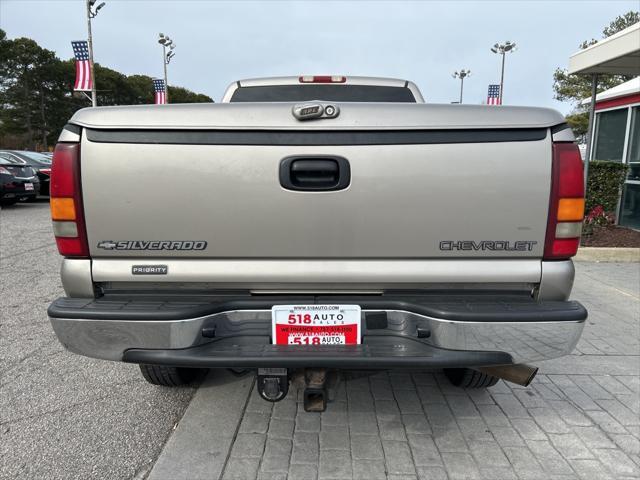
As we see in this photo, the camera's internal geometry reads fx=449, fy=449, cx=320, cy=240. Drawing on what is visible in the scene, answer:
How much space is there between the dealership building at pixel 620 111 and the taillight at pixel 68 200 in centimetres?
731

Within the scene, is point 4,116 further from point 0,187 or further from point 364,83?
point 364,83

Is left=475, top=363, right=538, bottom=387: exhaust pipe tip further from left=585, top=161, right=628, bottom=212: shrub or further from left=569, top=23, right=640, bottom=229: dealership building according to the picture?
left=585, top=161, right=628, bottom=212: shrub

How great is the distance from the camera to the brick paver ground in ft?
7.55

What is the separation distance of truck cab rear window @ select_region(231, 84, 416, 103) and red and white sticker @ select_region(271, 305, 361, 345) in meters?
2.33

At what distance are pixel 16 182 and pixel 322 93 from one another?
1157 cm

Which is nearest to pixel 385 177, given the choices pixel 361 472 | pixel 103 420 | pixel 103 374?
pixel 361 472

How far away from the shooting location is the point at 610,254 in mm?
7039

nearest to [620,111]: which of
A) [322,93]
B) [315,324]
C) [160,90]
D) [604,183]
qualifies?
[604,183]

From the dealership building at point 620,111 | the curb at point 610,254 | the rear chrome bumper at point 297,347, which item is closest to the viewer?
the rear chrome bumper at point 297,347

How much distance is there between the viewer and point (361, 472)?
2264 millimetres

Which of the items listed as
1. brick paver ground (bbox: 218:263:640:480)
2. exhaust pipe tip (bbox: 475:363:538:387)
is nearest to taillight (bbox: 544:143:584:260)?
exhaust pipe tip (bbox: 475:363:538:387)

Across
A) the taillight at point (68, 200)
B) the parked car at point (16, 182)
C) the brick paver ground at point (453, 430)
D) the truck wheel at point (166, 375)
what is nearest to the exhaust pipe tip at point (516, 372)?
the brick paver ground at point (453, 430)

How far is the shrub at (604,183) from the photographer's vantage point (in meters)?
8.45

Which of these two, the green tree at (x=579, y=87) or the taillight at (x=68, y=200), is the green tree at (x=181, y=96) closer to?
the green tree at (x=579, y=87)
